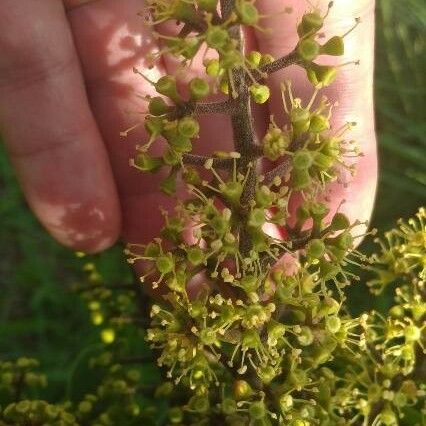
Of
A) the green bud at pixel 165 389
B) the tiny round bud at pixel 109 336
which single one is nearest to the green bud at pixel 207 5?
the green bud at pixel 165 389

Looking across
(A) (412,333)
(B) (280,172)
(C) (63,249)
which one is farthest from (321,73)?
(C) (63,249)

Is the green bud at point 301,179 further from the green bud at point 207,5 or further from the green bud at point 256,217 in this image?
the green bud at point 207,5

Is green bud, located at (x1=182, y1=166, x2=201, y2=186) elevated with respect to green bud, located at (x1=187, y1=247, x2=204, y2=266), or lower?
elevated

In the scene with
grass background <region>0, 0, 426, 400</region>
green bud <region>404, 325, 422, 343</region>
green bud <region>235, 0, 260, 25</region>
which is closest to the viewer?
green bud <region>235, 0, 260, 25</region>

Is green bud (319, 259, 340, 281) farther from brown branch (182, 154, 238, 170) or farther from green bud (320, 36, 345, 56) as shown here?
green bud (320, 36, 345, 56)

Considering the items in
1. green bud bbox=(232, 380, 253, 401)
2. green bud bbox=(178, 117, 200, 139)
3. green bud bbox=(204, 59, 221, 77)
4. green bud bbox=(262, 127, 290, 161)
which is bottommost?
green bud bbox=(232, 380, 253, 401)

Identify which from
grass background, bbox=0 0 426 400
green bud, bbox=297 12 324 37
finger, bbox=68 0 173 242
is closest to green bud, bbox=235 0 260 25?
green bud, bbox=297 12 324 37
